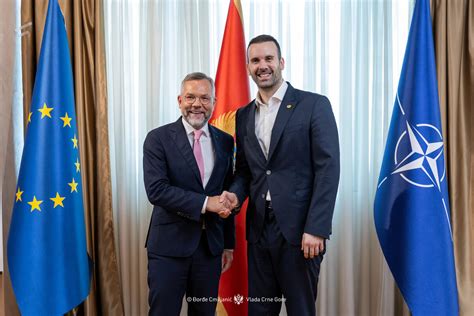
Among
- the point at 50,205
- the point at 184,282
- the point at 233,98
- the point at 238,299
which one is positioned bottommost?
the point at 238,299

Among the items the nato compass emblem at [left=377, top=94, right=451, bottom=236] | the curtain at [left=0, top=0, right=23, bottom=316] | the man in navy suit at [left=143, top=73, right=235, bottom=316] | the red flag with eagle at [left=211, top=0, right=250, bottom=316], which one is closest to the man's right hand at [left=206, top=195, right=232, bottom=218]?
the man in navy suit at [left=143, top=73, right=235, bottom=316]

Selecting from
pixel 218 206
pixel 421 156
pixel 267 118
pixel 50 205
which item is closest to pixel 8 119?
pixel 50 205

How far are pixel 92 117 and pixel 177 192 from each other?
3.71ft

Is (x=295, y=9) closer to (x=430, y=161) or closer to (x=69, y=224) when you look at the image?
(x=430, y=161)

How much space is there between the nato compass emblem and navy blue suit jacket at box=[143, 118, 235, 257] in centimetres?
95

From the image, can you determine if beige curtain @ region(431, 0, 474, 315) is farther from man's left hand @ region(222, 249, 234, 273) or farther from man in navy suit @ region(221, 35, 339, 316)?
man's left hand @ region(222, 249, 234, 273)

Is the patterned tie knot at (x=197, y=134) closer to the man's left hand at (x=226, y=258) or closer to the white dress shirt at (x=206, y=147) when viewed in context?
the white dress shirt at (x=206, y=147)

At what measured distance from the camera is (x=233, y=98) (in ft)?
7.81

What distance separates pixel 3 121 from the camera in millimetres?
2510

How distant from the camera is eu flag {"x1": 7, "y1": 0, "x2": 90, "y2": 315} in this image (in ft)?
6.69

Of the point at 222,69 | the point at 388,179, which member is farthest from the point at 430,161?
the point at 222,69

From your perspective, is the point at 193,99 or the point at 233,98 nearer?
the point at 193,99

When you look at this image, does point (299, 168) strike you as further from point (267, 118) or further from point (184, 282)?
point (184, 282)

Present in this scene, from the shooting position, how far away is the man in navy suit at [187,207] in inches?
70.1
